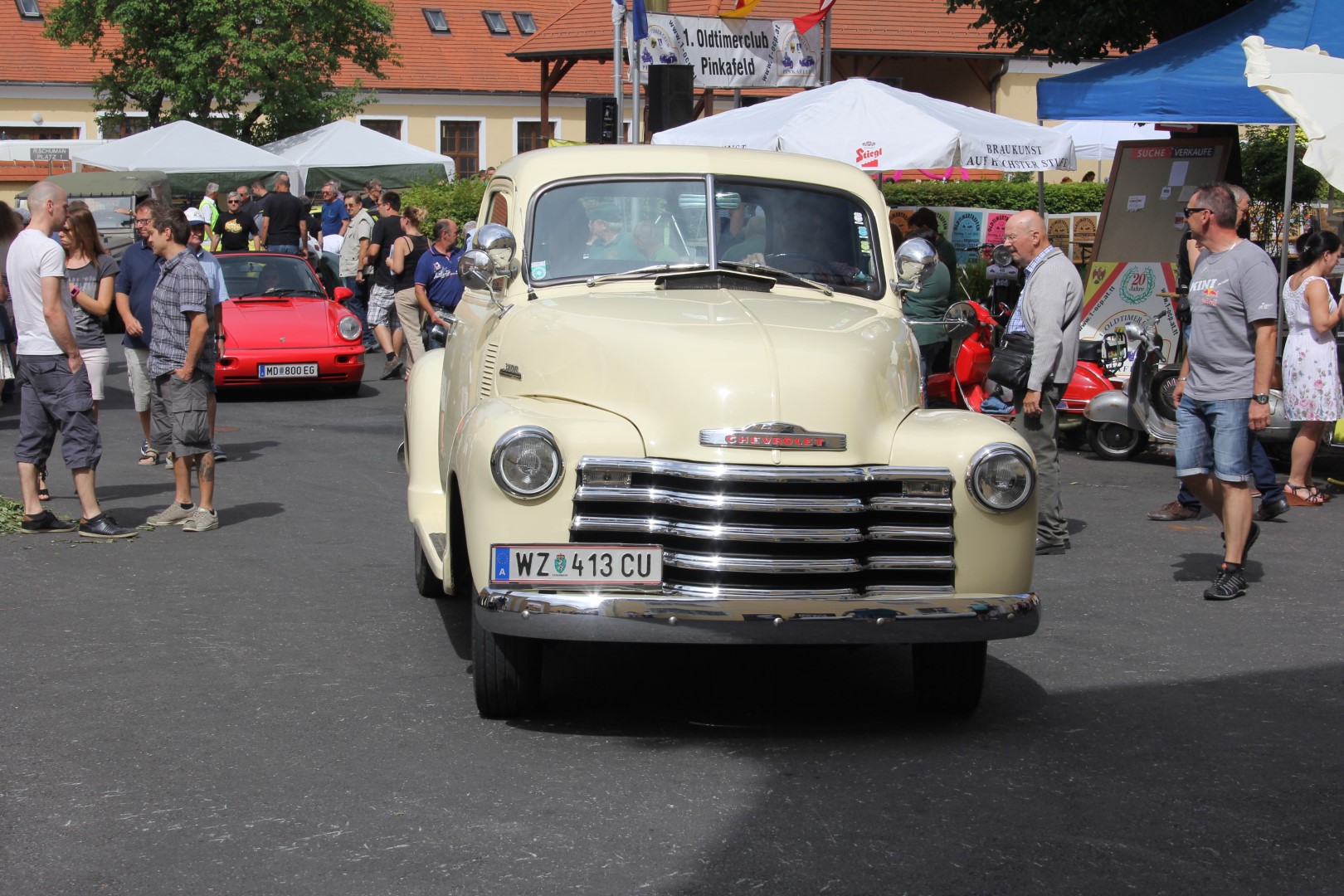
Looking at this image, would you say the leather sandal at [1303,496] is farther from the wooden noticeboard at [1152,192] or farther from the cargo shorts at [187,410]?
the cargo shorts at [187,410]

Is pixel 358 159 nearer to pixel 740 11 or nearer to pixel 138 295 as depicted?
pixel 740 11

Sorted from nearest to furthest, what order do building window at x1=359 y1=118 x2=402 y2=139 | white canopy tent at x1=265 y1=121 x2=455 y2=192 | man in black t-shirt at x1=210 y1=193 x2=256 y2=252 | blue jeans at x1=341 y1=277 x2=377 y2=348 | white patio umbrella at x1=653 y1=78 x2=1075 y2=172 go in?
→ 1. white patio umbrella at x1=653 y1=78 x2=1075 y2=172
2. blue jeans at x1=341 y1=277 x2=377 y2=348
3. man in black t-shirt at x1=210 y1=193 x2=256 y2=252
4. white canopy tent at x1=265 y1=121 x2=455 y2=192
5. building window at x1=359 y1=118 x2=402 y2=139

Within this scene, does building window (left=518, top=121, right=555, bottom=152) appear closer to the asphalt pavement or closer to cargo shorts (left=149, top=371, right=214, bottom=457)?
cargo shorts (left=149, top=371, right=214, bottom=457)

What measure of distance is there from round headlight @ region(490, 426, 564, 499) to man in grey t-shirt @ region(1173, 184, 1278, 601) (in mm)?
3934

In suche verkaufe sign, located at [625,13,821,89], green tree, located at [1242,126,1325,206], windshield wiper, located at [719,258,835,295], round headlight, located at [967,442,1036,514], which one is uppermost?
suche verkaufe sign, located at [625,13,821,89]

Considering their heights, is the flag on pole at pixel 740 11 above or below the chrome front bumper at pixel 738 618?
above

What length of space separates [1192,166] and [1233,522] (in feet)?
26.8

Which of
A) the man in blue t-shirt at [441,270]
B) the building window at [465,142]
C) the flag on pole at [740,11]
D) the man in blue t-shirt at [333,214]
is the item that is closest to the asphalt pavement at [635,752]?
the man in blue t-shirt at [441,270]

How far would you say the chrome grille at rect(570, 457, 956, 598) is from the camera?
17.0 ft

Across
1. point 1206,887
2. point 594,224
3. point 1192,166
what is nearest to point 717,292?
point 594,224

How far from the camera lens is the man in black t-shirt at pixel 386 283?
56.9 ft

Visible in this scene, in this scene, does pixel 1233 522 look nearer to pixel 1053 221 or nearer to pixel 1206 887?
pixel 1206 887

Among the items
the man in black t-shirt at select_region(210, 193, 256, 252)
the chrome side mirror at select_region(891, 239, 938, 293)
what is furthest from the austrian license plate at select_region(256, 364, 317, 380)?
the chrome side mirror at select_region(891, 239, 938, 293)

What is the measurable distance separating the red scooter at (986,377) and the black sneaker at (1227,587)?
5.05 ft
